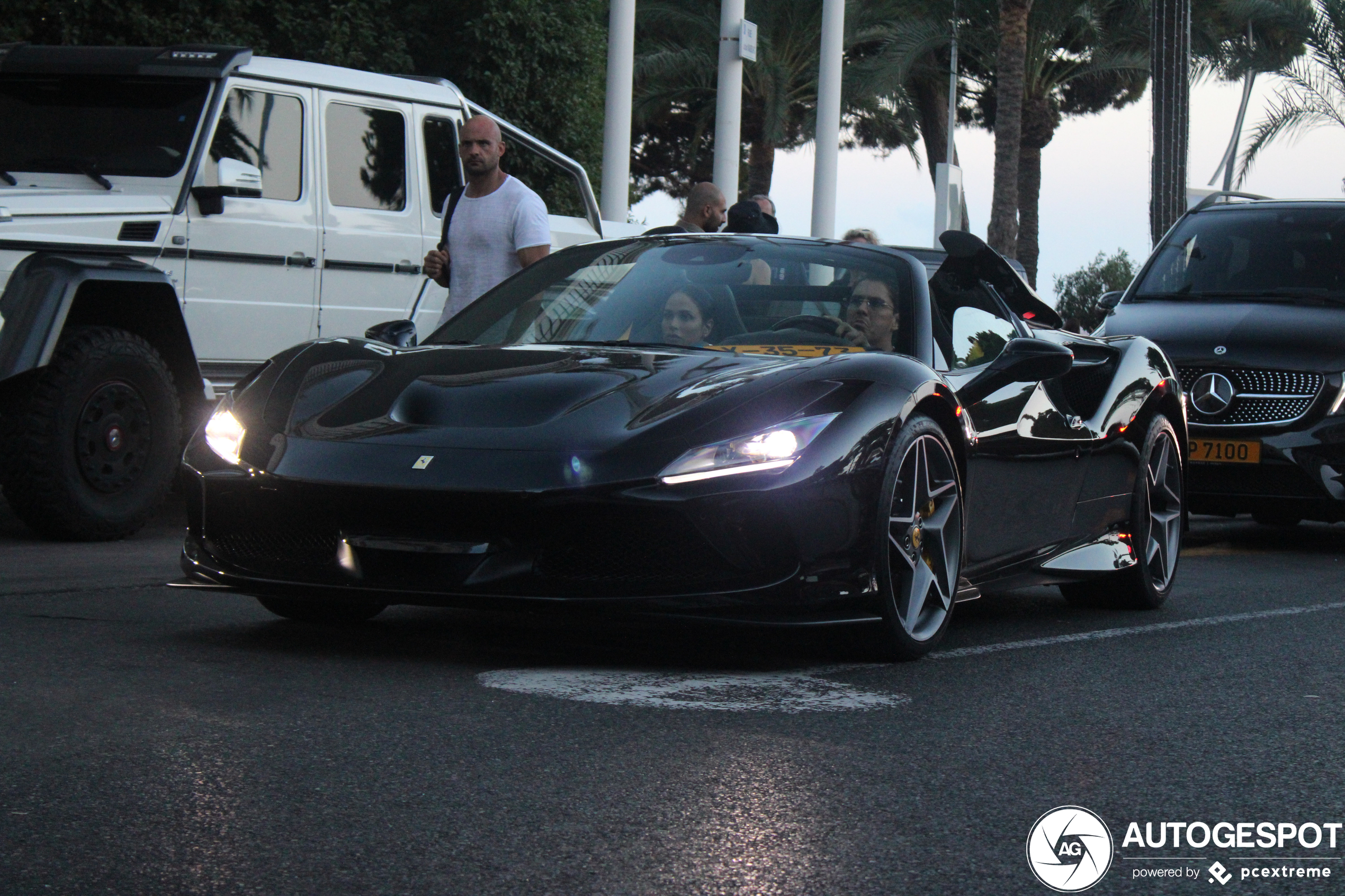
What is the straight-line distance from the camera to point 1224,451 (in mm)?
9961

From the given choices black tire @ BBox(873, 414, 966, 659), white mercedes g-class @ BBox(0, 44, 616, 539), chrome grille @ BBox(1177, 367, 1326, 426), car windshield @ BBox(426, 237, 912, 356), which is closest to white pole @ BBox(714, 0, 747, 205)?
white mercedes g-class @ BBox(0, 44, 616, 539)

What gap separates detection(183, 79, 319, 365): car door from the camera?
884cm

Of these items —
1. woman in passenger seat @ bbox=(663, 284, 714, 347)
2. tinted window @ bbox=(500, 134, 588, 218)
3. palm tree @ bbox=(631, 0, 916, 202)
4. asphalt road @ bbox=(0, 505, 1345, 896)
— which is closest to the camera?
asphalt road @ bbox=(0, 505, 1345, 896)

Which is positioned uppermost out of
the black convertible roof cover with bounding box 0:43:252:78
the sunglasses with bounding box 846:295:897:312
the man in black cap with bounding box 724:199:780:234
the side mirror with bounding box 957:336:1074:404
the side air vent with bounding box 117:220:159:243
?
the black convertible roof cover with bounding box 0:43:252:78

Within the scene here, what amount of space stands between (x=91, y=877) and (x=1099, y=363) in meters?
4.78

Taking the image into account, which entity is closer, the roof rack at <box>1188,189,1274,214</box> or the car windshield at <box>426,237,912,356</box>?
the car windshield at <box>426,237,912,356</box>

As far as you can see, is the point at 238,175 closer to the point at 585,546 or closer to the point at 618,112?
the point at 585,546

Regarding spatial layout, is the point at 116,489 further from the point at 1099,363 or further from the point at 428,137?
the point at 1099,363

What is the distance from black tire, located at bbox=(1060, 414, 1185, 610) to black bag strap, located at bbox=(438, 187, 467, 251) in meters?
3.26

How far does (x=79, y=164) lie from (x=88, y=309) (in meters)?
0.81

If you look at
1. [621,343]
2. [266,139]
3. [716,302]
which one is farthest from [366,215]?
[621,343]

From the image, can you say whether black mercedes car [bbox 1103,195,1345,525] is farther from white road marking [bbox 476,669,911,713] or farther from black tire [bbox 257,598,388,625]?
black tire [bbox 257,598,388,625]

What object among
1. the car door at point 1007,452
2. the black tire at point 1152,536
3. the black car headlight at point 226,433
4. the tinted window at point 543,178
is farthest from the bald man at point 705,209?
the tinted window at point 543,178

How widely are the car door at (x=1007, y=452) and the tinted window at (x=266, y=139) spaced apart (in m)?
4.05
